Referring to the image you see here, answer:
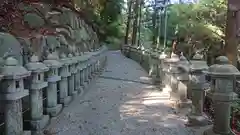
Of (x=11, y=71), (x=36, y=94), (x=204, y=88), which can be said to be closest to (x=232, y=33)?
(x=204, y=88)

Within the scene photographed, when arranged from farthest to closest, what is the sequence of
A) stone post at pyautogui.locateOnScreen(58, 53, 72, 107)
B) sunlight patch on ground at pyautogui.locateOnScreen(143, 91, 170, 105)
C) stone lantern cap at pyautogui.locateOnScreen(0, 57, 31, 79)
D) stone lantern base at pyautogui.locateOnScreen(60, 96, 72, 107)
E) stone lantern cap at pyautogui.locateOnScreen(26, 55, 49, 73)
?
sunlight patch on ground at pyautogui.locateOnScreen(143, 91, 170, 105) < stone lantern base at pyautogui.locateOnScreen(60, 96, 72, 107) < stone post at pyautogui.locateOnScreen(58, 53, 72, 107) < stone lantern cap at pyautogui.locateOnScreen(26, 55, 49, 73) < stone lantern cap at pyautogui.locateOnScreen(0, 57, 31, 79)

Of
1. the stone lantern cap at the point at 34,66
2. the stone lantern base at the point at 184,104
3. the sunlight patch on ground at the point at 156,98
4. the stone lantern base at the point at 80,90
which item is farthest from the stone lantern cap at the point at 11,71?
the stone lantern base at the point at 80,90

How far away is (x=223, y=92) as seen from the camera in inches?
141

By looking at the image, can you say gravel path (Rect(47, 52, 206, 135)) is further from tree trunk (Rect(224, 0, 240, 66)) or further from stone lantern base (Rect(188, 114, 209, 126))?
tree trunk (Rect(224, 0, 240, 66))

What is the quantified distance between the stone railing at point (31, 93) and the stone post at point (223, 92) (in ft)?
7.47

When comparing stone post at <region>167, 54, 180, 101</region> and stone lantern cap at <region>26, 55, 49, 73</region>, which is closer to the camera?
stone lantern cap at <region>26, 55, 49, 73</region>

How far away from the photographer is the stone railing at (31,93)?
3.36 meters

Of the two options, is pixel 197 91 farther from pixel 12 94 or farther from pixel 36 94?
pixel 12 94

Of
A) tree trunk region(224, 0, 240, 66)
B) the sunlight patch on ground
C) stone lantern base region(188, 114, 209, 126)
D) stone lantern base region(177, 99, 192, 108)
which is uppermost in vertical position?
tree trunk region(224, 0, 240, 66)

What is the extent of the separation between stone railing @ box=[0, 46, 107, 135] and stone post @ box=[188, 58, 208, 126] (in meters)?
2.23

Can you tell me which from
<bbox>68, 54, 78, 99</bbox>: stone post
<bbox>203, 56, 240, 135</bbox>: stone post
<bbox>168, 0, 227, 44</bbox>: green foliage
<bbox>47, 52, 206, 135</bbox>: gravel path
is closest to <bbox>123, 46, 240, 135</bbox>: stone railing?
<bbox>203, 56, 240, 135</bbox>: stone post

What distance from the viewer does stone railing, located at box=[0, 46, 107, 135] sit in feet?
11.0

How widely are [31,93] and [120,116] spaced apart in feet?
6.15

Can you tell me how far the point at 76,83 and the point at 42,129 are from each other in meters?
3.03
